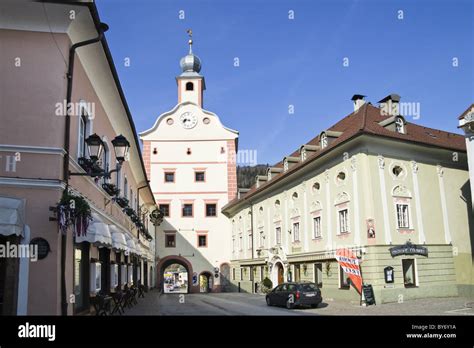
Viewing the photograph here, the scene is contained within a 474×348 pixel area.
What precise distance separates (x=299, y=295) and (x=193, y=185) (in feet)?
88.1

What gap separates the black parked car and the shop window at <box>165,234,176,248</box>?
24.7 m

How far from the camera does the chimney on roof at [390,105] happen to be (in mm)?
28375

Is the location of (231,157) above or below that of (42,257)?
above

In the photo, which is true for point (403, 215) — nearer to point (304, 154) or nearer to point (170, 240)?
point (304, 154)

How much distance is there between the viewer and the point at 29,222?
31.9 ft

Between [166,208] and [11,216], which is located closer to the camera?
[11,216]

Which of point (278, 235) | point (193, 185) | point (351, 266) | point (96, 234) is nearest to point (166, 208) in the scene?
point (193, 185)

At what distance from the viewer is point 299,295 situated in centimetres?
2214

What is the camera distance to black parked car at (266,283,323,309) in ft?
72.4

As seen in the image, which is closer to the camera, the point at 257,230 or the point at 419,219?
the point at 419,219

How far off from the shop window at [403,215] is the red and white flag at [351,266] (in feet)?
10.2
